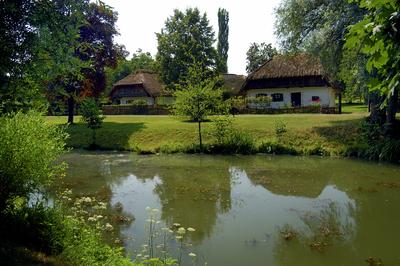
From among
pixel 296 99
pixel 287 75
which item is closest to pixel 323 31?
pixel 287 75

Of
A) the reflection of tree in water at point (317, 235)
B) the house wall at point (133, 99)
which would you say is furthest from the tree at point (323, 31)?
the house wall at point (133, 99)

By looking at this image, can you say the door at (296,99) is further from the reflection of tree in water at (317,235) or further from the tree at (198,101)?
the reflection of tree in water at (317,235)

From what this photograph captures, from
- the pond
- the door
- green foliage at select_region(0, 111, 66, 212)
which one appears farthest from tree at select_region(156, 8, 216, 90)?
green foliage at select_region(0, 111, 66, 212)

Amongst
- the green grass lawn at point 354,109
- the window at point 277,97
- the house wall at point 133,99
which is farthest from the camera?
the house wall at point 133,99

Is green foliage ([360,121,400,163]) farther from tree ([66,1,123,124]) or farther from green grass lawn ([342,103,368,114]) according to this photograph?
tree ([66,1,123,124])

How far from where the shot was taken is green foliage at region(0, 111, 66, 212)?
7070 millimetres

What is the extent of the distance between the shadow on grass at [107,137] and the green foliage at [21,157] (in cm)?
1870

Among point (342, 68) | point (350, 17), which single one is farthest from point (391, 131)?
point (350, 17)

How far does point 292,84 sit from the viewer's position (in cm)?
4356

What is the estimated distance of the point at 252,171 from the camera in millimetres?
18531

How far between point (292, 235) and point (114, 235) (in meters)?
4.28

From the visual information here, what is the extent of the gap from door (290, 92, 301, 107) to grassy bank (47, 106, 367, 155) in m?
15.6

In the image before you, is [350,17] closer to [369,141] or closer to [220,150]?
[369,141]

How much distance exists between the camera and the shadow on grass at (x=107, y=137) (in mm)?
27202
